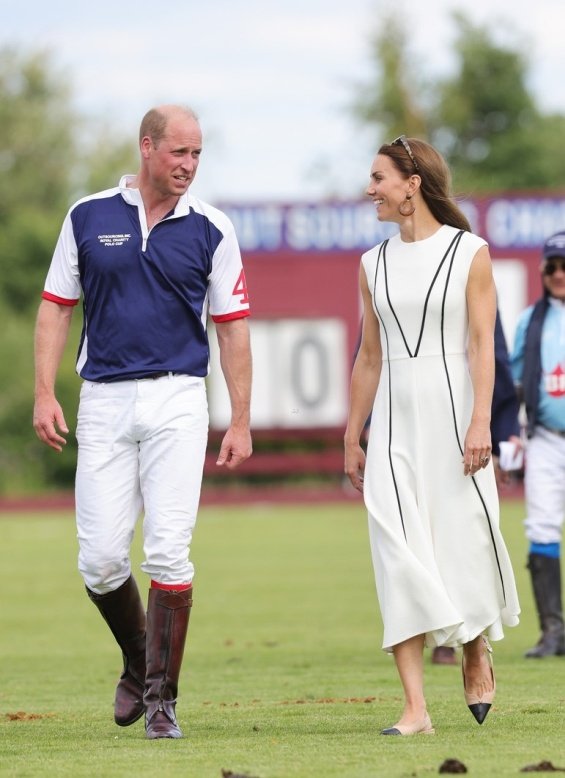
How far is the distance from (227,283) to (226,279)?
0.6 inches

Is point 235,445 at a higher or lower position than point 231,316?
lower

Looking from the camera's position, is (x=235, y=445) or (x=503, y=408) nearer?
(x=235, y=445)

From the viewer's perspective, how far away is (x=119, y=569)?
7.27 m

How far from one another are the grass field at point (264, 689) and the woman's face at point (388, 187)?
1.97m

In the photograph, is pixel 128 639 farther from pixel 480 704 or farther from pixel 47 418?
pixel 480 704

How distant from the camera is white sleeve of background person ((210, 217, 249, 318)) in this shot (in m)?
7.28

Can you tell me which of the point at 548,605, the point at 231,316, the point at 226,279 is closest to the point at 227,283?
the point at 226,279

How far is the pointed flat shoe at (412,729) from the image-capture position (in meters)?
6.65

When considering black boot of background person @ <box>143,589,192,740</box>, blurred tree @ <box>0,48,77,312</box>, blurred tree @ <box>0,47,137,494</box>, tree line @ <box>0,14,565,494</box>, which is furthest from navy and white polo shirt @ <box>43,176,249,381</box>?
blurred tree @ <box>0,48,77,312</box>

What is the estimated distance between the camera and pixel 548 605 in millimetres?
10750

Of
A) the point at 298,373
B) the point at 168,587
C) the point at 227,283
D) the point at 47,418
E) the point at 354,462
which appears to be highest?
the point at 227,283

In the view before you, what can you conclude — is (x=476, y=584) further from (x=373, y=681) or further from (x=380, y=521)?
(x=373, y=681)

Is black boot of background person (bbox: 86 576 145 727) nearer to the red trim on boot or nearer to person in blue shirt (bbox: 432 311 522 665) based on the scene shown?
the red trim on boot

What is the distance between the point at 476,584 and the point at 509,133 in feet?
179
